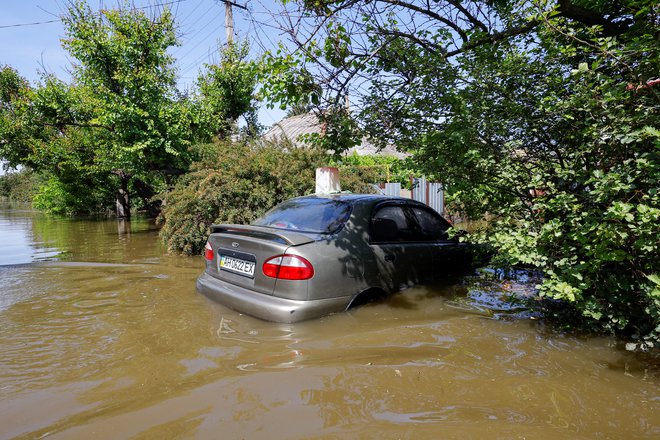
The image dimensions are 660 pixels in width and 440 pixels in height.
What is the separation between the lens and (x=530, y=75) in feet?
12.5

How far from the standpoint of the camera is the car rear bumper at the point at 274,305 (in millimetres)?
3410

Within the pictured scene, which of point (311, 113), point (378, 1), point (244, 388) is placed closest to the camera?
point (244, 388)

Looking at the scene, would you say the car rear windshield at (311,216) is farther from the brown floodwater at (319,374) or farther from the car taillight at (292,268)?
the brown floodwater at (319,374)

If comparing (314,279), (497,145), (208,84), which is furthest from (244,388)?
(208,84)

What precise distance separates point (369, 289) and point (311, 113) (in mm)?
2428

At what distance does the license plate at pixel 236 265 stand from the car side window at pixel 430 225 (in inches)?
84.0

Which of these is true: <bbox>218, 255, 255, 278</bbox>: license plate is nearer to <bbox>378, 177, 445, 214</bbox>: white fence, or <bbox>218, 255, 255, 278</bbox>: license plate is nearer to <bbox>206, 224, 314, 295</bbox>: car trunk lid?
<bbox>206, 224, 314, 295</bbox>: car trunk lid

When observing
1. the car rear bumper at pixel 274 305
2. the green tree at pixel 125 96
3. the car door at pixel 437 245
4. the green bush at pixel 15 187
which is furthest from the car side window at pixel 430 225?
the green bush at pixel 15 187

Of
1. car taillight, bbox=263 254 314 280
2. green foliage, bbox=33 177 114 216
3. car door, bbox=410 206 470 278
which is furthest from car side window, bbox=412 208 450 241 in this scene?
green foliage, bbox=33 177 114 216

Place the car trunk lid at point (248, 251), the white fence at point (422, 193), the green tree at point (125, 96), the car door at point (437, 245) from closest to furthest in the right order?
the car trunk lid at point (248, 251), the car door at point (437, 245), the white fence at point (422, 193), the green tree at point (125, 96)

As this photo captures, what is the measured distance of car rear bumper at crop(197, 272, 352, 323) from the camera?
3.41m

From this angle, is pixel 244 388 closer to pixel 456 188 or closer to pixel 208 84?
pixel 456 188

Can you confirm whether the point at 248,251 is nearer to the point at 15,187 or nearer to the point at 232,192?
the point at 232,192

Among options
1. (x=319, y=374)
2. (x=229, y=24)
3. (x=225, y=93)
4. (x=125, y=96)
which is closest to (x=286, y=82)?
(x=319, y=374)
